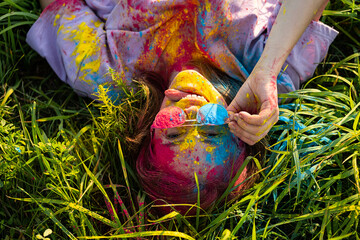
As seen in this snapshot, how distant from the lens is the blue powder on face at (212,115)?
162 centimetres

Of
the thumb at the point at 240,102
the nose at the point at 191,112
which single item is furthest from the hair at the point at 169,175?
the nose at the point at 191,112

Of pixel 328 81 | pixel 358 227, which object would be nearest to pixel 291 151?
pixel 358 227

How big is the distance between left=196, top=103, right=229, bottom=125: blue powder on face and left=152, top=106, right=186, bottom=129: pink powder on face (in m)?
0.08

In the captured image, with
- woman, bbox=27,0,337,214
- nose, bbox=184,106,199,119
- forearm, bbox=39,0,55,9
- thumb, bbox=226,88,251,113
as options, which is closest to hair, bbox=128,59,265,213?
woman, bbox=27,0,337,214

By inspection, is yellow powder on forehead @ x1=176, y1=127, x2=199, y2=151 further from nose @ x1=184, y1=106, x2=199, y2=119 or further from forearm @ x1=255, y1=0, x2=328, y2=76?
forearm @ x1=255, y1=0, x2=328, y2=76

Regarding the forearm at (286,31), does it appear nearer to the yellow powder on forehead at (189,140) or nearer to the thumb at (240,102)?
the thumb at (240,102)

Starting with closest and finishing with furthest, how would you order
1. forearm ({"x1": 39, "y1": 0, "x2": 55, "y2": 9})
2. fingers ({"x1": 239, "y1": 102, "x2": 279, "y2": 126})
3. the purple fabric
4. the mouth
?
fingers ({"x1": 239, "y1": 102, "x2": 279, "y2": 126}), the mouth, the purple fabric, forearm ({"x1": 39, "y1": 0, "x2": 55, "y2": 9})

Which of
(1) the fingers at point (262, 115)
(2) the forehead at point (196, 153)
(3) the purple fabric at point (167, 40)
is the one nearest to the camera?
(1) the fingers at point (262, 115)

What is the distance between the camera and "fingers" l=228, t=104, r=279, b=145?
152cm

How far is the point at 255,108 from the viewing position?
1678 millimetres

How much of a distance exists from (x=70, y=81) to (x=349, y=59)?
181cm

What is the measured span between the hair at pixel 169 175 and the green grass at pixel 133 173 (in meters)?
0.07

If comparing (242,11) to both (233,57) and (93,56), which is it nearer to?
(233,57)

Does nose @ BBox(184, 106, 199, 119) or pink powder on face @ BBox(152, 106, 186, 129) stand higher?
nose @ BBox(184, 106, 199, 119)
